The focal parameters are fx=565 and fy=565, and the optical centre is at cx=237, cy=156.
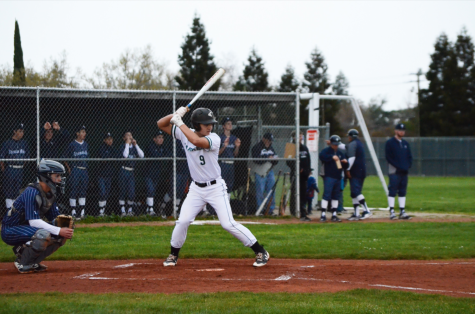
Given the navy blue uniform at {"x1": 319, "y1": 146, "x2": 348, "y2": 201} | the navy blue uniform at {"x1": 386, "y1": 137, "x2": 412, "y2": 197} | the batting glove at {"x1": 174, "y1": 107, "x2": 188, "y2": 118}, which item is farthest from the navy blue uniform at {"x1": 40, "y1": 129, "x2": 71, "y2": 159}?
the navy blue uniform at {"x1": 386, "y1": 137, "x2": 412, "y2": 197}

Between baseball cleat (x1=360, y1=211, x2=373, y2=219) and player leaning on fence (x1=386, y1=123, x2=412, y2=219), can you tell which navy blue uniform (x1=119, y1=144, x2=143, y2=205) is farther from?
player leaning on fence (x1=386, y1=123, x2=412, y2=219)

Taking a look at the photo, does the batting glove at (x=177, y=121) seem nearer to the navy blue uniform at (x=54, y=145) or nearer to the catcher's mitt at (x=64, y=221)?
the catcher's mitt at (x=64, y=221)

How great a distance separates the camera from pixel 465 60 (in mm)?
52500

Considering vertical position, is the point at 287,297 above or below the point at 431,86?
below

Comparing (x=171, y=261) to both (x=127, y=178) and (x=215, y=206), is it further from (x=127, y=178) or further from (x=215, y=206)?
(x=127, y=178)

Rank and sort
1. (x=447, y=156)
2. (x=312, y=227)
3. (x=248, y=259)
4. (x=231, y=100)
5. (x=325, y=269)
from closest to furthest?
(x=325, y=269) < (x=248, y=259) < (x=312, y=227) < (x=231, y=100) < (x=447, y=156)

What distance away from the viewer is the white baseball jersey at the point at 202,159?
696cm

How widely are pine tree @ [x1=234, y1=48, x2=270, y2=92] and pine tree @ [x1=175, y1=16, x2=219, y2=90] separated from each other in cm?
Answer: 512

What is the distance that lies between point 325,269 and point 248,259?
1.32 m

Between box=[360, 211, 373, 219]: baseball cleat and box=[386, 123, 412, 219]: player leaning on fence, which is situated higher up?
box=[386, 123, 412, 219]: player leaning on fence

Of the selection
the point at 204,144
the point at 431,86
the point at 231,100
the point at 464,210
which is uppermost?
the point at 431,86

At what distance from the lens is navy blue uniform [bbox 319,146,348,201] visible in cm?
1306

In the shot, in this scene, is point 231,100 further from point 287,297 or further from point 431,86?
point 431,86

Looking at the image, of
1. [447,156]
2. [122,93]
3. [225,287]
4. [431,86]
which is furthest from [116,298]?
[431,86]
